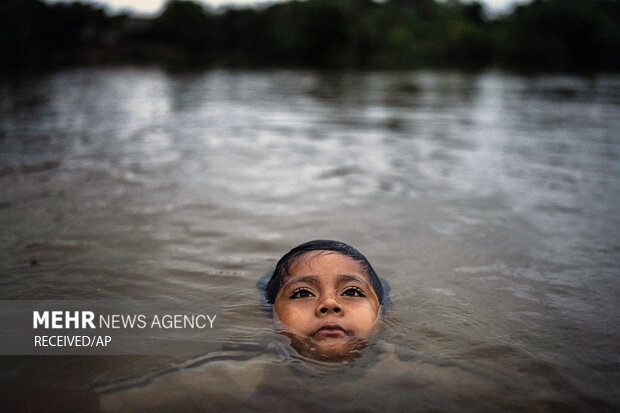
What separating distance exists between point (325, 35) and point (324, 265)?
206 ft

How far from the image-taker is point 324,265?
282cm

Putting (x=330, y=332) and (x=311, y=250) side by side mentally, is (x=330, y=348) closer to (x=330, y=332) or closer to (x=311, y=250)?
(x=330, y=332)

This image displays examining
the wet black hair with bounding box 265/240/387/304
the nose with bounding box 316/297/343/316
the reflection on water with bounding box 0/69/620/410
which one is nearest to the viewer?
the reflection on water with bounding box 0/69/620/410

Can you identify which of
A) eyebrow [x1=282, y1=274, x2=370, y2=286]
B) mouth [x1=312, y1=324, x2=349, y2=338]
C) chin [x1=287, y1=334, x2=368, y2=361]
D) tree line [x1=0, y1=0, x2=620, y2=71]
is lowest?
chin [x1=287, y1=334, x2=368, y2=361]

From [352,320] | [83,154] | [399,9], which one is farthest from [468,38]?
[352,320]

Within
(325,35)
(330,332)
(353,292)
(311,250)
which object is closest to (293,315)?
(330,332)

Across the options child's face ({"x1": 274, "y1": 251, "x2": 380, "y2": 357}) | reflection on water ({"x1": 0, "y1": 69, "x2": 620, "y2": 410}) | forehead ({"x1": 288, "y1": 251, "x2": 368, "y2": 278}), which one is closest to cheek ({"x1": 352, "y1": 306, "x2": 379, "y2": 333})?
child's face ({"x1": 274, "y1": 251, "x2": 380, "y2": 357})

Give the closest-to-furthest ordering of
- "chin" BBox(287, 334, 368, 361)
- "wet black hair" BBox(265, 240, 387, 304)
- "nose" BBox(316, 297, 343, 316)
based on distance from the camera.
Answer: "chin" BBox(287, 334, 368, 361) → "nose" BBox(316, 297, 343, 316) → "wet black hair" BBox(265, 240, 387, 304)

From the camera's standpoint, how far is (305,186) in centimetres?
593

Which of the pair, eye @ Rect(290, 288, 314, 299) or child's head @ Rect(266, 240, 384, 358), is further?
eye @ Rect(290, 288, 314, 299)

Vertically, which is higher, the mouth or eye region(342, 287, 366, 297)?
eye region(342, 287, 366, 297)

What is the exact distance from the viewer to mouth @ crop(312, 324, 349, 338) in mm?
2530

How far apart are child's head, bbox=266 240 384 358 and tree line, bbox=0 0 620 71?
28.5 metres

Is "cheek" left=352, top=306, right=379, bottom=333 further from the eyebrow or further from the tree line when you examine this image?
the tree line
